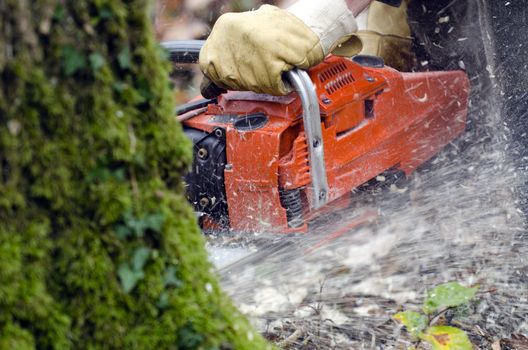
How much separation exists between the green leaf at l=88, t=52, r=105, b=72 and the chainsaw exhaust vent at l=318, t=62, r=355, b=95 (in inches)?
85.1

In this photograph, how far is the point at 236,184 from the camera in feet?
11.2

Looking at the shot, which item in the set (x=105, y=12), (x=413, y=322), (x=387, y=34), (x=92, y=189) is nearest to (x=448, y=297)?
(x=413, y=322)

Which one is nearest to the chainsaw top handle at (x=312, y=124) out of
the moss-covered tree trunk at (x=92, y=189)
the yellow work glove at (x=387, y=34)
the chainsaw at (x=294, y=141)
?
the chainsaw at (x=294, y=141)

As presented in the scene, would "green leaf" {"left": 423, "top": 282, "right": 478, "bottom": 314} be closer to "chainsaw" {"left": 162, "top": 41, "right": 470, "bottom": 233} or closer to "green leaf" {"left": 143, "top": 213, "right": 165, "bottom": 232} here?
"chainsaw" {"left": 162, "top": 41, "right": 470, "bottom": 233}

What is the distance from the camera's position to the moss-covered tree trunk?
4.45 ft

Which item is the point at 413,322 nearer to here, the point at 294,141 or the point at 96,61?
the point at 294,141

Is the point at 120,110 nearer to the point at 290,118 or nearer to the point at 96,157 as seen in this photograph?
the point at 96,157

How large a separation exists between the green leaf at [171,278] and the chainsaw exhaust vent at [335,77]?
6.73 ft

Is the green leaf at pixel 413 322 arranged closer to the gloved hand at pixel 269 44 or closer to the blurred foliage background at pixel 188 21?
the gloved hand at pixel 269 44

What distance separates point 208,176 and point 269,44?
2.28 feet

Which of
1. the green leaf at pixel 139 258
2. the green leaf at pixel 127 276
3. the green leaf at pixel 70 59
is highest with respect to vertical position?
the green leaf at pixel 70 59

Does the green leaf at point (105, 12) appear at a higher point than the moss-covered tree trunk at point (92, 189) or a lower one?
higher

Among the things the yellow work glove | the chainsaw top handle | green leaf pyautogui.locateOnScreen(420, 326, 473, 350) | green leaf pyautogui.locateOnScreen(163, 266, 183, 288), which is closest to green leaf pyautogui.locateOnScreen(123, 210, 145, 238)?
green leaf pyautogui.locateOnScreen(163, 266, 183, 288)

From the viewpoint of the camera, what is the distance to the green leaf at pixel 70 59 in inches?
53.9
